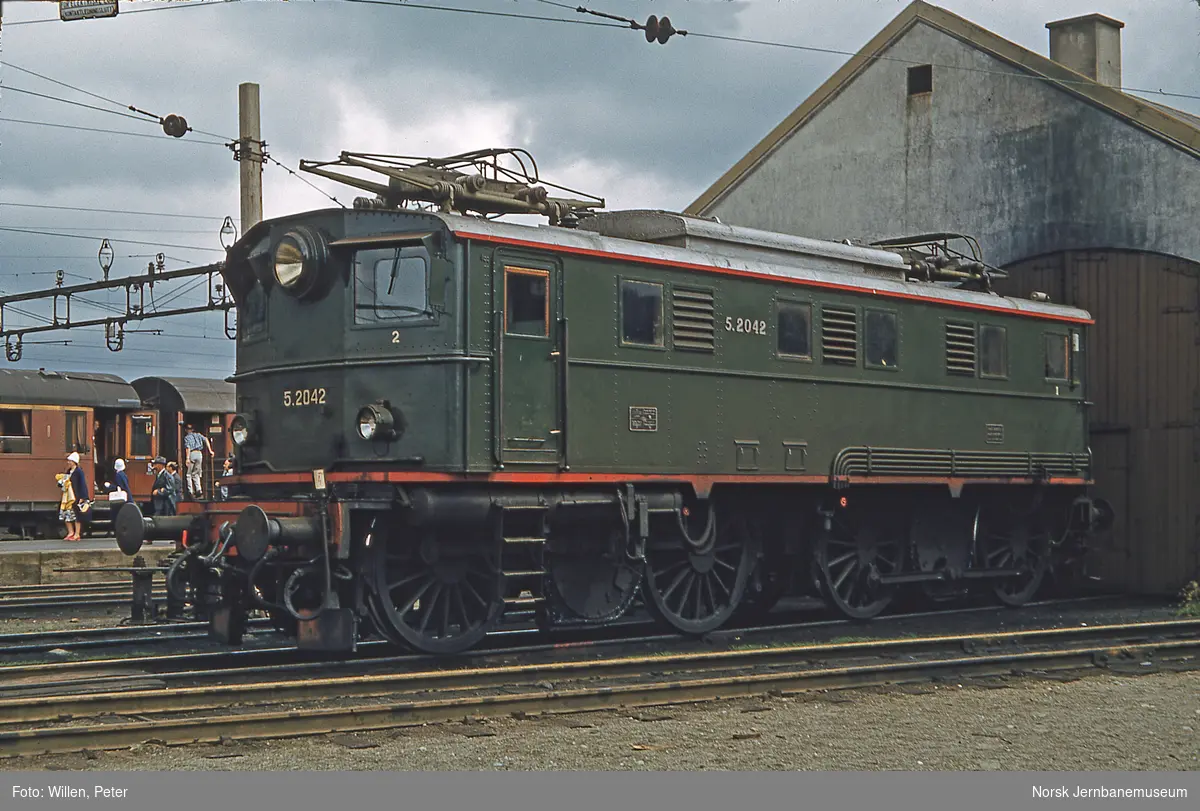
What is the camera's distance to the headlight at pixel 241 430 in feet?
45.6

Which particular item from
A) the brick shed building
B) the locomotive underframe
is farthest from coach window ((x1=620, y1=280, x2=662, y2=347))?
the brick shed building

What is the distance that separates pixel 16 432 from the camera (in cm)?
3219

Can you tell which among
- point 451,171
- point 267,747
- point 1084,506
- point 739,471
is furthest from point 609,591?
point 1084,506

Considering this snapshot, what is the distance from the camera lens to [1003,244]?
74.7 ft

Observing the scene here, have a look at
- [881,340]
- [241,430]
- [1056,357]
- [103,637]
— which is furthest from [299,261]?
[1056,357]

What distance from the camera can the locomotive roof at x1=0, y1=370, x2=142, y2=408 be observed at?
32.2 meters

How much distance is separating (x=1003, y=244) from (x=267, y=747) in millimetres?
16528

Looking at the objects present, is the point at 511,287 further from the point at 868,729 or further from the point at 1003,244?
the point at 1003,244

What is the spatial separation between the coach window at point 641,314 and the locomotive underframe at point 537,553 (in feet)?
4.77

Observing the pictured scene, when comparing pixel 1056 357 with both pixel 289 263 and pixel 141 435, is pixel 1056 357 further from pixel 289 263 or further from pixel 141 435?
pixel 141 435

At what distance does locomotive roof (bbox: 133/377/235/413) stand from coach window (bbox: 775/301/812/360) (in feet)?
78.1

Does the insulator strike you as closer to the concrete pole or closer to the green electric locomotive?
the concrete pole

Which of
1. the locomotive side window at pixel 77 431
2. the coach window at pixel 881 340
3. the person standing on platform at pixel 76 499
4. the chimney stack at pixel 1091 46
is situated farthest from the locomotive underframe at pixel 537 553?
the locomotive side window at pixel 77 431

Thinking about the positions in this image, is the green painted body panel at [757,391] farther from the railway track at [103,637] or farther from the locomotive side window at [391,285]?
the railway track at [103,637]
